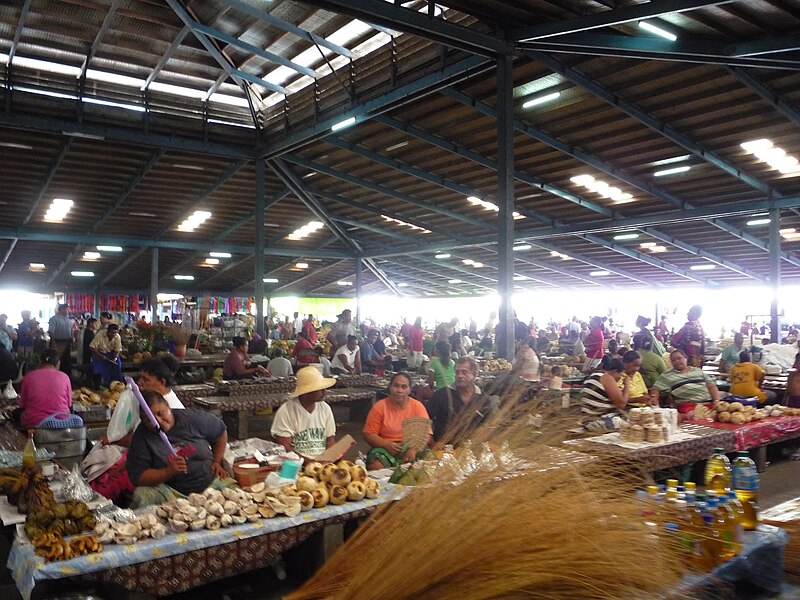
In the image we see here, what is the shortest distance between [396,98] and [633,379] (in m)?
4.82

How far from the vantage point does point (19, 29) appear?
30.0 feet

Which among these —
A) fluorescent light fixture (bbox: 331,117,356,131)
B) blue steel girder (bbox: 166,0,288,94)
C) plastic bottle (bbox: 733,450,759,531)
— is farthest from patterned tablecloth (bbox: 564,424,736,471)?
blue steel girder (bbox: 166,0,288,94)

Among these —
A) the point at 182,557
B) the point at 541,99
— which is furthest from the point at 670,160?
the point at 182,557

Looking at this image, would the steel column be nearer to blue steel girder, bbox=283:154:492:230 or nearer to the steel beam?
the steel beam

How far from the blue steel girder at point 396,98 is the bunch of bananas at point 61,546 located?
21.3 feet

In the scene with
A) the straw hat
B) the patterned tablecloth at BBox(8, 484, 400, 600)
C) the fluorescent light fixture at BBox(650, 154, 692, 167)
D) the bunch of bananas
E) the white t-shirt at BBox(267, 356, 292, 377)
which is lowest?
the patterned tablecloth at BBox(8, 484, 400, 600)

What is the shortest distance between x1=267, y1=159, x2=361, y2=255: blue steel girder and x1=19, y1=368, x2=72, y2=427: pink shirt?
859 centimetres

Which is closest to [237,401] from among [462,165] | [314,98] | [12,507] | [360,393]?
[360,393]

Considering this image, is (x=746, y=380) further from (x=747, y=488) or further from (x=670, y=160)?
(x=670, y=160)

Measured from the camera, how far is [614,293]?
76.7ft

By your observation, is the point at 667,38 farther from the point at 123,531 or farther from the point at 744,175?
the point at 123,531

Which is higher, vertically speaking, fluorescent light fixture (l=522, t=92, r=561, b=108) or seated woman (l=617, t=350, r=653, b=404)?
fluorescent light fixture (l=522, t=92, r=561, b=108)

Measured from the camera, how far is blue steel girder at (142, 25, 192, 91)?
9648mm

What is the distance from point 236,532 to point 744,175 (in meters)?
11.2
